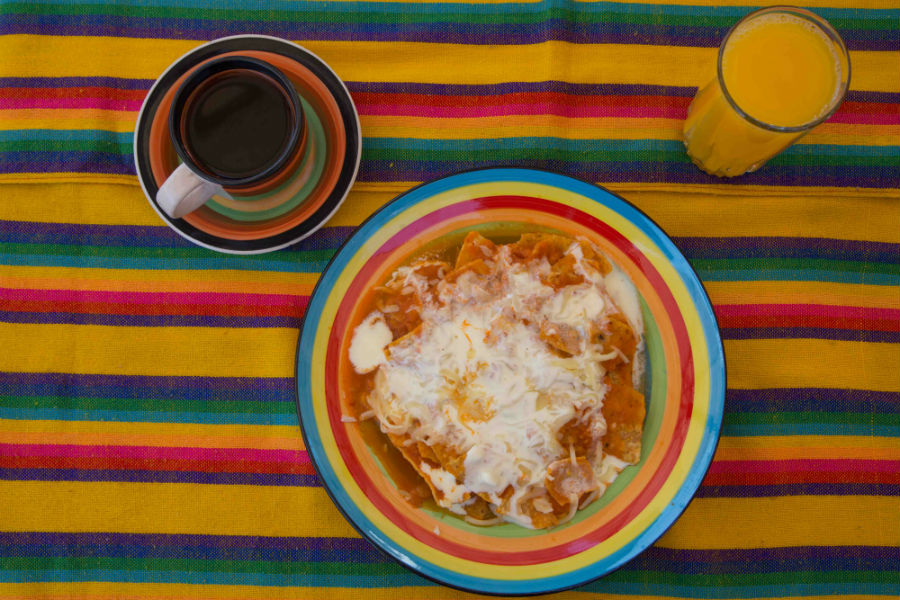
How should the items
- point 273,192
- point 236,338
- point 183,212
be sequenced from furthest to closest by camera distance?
point 236,338 → point 273,192 → point 183,212

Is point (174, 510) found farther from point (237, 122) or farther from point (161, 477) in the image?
point (237, 122)

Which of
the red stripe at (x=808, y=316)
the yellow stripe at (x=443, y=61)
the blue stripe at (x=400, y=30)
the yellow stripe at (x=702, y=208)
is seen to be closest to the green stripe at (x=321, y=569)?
the red stripe at (x=808, y=316)

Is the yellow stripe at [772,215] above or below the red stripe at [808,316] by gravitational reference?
above

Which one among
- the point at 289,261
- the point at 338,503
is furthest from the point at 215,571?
the point at 289,261

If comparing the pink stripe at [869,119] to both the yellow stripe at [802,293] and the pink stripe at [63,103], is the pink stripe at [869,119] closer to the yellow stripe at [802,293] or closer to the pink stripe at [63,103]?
the yellow stripe at [802,293]

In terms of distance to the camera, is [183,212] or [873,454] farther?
[873,454]

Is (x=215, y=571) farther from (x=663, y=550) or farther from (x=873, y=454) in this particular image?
(x=873, y=454)

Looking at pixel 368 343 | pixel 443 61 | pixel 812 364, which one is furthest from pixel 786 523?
pixel 443 61
